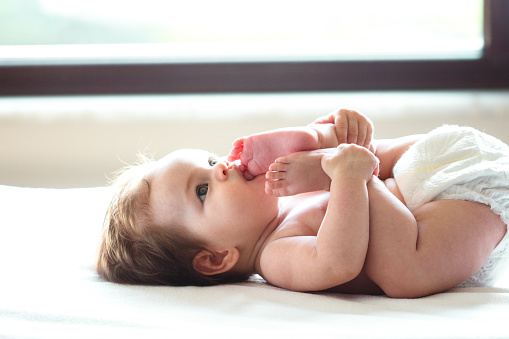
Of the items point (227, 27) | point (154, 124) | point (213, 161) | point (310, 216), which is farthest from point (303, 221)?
point (227, 27)

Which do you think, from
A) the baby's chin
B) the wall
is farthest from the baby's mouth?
the wall

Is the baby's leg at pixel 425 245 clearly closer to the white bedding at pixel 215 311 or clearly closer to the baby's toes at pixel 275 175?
the white bedding at pixel 215 311

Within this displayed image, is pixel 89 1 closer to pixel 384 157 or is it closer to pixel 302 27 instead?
pixel 302 27

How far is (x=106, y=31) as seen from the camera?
7.15 ft

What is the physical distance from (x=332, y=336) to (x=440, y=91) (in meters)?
1.48

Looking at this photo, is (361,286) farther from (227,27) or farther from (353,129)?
(227,27)

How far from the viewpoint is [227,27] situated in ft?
7.09

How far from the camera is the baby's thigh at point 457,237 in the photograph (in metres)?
0.92

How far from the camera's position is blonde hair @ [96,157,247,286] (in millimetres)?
1064

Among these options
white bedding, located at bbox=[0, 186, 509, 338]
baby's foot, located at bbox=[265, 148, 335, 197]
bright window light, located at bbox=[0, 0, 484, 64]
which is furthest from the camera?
bright window light, located at bbox=[0, 0, 484, 64]

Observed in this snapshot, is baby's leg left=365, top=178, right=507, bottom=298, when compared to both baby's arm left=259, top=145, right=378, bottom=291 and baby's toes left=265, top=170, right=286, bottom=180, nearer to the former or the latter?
baby's arm left=259, top=145, right=378, bottom=291

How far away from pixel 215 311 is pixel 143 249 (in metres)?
0.26

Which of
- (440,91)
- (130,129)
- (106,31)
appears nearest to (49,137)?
(130,129)

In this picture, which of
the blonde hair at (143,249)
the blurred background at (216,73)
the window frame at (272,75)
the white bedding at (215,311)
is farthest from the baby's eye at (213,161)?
the window frame at (272,75)
